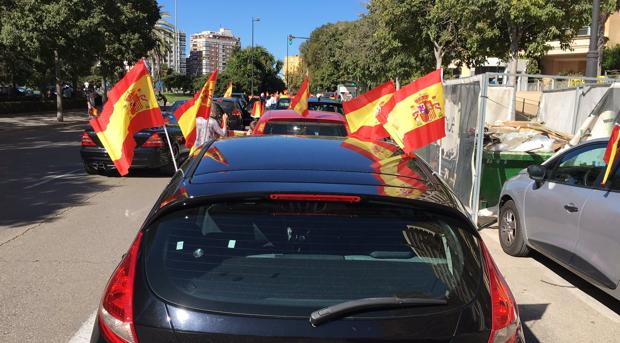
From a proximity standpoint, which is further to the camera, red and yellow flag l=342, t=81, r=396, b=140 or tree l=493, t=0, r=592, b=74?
tree l=493, t=0, r=592, b=74

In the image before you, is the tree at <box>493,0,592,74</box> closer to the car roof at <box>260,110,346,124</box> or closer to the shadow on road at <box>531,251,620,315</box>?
the car roof at <box>260,110,346,124</box>

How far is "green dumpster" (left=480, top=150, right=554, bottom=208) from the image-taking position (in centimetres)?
865

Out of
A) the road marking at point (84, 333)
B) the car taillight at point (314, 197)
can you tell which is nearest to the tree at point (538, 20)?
the road marking at point (84, 333)

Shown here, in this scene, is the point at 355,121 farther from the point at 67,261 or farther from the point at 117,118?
the point at 67,261

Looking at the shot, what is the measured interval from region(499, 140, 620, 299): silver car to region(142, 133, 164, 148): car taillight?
24.6 ft

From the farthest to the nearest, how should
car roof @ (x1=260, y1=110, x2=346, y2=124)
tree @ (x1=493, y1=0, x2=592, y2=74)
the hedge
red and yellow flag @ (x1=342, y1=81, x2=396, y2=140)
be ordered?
the hedge → tree @ (x1=493, y1=0, x2=592, y2=74) → red and yellow flag @ (x1=342, y1=81, x2=396, y2=140) → car roof @ (x1=260, y1=110, x2=346, y2=124)

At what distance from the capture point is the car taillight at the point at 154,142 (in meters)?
11.9

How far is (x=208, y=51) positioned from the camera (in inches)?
5586

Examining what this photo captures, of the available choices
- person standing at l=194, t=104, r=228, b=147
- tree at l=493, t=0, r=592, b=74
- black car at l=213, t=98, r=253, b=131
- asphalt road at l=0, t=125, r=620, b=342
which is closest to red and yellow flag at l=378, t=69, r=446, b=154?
asphalt road at l=0, t=125, r=620, b=342

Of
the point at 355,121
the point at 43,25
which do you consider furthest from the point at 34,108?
the point at 355,121

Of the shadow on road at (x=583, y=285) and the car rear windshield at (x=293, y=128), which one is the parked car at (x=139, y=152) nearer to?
the car rear windshield at (x=293, y=128)

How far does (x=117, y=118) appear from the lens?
657cm

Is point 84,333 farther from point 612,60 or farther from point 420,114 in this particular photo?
point 612,60

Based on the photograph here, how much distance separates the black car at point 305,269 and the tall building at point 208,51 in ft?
442
